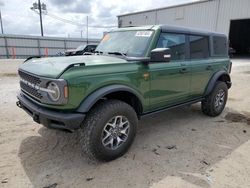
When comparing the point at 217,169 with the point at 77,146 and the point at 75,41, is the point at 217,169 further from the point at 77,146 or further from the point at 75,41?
the point at 75,41

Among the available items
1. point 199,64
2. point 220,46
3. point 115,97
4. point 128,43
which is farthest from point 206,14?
point 115,97

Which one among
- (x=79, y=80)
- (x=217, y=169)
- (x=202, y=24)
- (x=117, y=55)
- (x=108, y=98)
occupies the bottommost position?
(x=217, y=169)

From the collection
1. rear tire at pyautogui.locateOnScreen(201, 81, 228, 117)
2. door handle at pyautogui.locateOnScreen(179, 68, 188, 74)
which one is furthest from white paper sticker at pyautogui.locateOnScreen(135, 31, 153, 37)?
rear tire at pyautogui.locateOnScreen(201, 81, 228, 117)

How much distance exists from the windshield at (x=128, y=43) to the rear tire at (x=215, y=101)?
2.30 m

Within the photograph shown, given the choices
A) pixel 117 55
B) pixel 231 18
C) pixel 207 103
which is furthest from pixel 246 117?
pixel 231 18

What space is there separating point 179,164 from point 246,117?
291 cm

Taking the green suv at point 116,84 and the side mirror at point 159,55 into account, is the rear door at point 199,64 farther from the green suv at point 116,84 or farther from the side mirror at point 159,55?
the side mirror at point 159,55

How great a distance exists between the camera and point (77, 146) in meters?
3.76

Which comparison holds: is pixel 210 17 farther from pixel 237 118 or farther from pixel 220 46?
pixel 237 118

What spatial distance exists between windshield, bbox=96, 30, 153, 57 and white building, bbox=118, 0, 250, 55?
69.0ft

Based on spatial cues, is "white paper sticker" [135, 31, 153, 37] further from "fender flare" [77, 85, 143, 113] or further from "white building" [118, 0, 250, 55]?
"white building" [118, 0, 250, 55]

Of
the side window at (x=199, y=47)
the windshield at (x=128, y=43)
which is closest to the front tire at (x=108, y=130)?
the windshield at (x=128, y=43)

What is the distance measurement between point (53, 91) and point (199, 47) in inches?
129

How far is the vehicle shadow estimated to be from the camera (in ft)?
9.57
